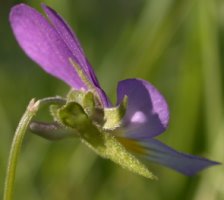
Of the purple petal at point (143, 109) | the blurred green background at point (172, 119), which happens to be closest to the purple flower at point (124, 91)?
the purple petal at point (143, 109)

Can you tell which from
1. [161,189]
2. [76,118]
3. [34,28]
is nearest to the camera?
[76,118]

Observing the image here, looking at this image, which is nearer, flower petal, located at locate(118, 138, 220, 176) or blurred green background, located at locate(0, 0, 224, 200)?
flower petal, located at locate(118, 138, 220, 176)

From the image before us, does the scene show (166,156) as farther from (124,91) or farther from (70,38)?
(70,38)

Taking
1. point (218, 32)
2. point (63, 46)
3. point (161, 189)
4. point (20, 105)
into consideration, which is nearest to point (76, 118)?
point (63, 46)

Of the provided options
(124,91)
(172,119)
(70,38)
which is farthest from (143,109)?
(172,119)

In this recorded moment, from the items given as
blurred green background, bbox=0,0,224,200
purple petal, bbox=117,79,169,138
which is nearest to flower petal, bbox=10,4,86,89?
purple petal, bbox=117,79,169,138

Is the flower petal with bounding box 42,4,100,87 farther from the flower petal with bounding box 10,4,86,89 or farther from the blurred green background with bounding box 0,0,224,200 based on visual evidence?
the blurred green background with bounding box 0,0,224,200

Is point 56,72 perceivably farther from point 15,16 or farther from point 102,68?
point 102,68

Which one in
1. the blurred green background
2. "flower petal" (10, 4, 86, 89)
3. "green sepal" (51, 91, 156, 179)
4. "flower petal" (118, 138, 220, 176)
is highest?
"flower petal" (10, 4, 86, 89)
